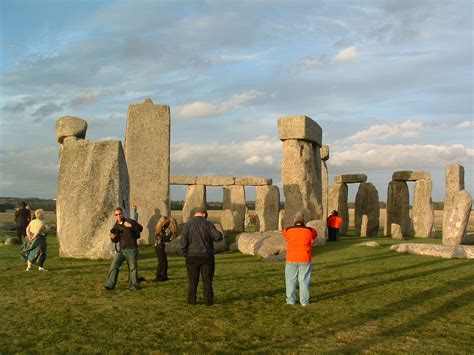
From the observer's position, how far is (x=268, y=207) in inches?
945

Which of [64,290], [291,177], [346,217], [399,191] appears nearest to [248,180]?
[346,217]

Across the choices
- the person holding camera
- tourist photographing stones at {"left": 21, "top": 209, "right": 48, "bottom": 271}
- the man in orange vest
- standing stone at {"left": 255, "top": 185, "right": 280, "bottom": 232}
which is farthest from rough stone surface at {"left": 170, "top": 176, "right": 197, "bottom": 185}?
the person holding camera

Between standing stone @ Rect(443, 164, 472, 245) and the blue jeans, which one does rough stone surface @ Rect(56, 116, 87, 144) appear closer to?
standing stone @ Rect(443, 164, 472, 245)

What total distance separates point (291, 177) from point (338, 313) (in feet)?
33.9

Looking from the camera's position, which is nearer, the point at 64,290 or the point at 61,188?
the point at 64,290

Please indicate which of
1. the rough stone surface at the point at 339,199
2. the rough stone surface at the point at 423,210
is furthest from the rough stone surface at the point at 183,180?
the rough stone surface at the point at 423,210

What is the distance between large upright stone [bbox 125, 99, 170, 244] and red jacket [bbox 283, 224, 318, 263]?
937 centimetres

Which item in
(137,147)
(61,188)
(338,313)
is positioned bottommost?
(338,313)

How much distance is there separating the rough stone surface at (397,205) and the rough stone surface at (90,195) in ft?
46.0

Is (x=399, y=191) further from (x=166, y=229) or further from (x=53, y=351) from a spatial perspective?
(x=53, y=351)

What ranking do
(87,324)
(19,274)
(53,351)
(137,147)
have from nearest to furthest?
(53,351) < (87,324) < (19,274) < (137,147)

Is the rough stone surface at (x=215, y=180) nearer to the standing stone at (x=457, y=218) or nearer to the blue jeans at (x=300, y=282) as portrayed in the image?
the standing stone at (x=457, y=218)

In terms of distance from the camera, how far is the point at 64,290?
8109mm

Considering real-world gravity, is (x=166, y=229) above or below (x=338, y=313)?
Result: above
